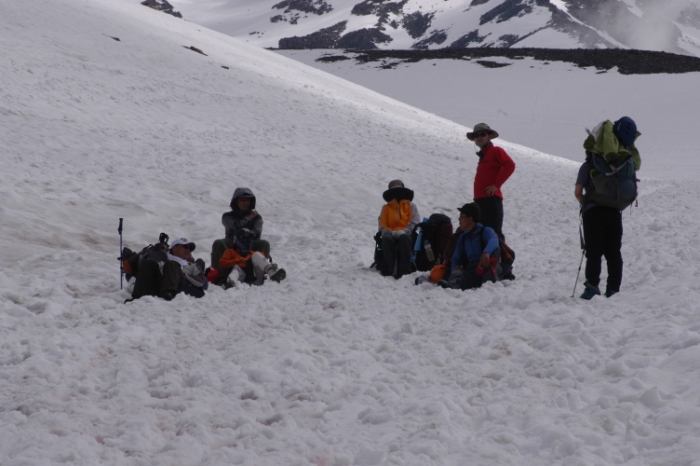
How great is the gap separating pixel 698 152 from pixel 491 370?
3253 centimetres

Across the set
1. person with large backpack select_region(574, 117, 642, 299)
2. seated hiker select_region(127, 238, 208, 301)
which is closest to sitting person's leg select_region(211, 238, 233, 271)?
seated hiker select_region(127, 238, 208, 301)

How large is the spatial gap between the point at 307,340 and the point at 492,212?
3.58 m

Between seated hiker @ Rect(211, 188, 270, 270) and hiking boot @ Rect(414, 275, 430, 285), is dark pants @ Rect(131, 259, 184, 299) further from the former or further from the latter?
hiking boot @ Rect(414, 275, 430, 285)

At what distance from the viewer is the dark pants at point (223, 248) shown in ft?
26.3

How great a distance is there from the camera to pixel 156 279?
273 inches

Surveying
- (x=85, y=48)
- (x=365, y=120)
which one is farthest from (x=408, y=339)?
(x=85, y=48)

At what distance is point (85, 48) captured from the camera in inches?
950

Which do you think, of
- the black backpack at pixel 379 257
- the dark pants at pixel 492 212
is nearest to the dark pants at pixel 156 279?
the black backpack at pixel 379 257

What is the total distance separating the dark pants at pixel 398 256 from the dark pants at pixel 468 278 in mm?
1021

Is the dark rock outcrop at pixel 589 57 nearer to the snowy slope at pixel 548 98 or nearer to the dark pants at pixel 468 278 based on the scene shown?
the snowy slope at pixel 548 98

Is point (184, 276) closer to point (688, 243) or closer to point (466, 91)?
point (688, 243)

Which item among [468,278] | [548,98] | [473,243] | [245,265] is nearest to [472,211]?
[473,243]

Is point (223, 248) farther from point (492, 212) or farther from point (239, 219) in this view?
point (492, 212)

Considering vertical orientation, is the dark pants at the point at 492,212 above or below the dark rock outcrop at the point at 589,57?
below
